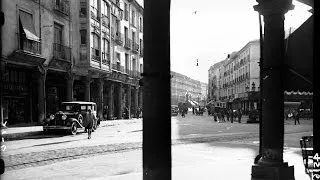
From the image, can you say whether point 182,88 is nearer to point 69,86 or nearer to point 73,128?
point 69,86

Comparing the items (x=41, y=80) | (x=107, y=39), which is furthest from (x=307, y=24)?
(x=107, y=39)

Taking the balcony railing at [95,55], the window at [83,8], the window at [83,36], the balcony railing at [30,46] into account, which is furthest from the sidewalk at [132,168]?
the window at [83,8]

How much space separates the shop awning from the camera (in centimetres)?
2333

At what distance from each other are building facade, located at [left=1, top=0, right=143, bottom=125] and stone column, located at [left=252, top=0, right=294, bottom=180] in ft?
54.2

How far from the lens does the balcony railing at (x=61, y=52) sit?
2727 centimetres

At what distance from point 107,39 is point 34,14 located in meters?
11.9

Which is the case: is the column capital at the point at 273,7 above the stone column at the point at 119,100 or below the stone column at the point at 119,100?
above

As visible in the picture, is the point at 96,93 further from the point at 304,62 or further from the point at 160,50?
the point at 160,50

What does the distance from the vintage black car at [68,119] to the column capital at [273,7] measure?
53.6ft

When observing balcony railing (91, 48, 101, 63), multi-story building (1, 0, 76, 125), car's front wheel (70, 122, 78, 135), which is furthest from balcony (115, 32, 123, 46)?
car's front wheel (70, 122, 78, 135)

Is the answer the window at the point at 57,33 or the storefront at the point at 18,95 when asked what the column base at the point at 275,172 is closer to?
the storefront at the point at 18,95

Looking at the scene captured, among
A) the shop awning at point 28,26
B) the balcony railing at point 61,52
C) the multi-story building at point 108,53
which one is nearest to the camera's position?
the shop awning at point 28,26

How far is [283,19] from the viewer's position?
5.52 meters

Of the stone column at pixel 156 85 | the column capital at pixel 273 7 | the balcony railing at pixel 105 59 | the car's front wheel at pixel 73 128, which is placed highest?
the balcony railing at pixel 105 59
